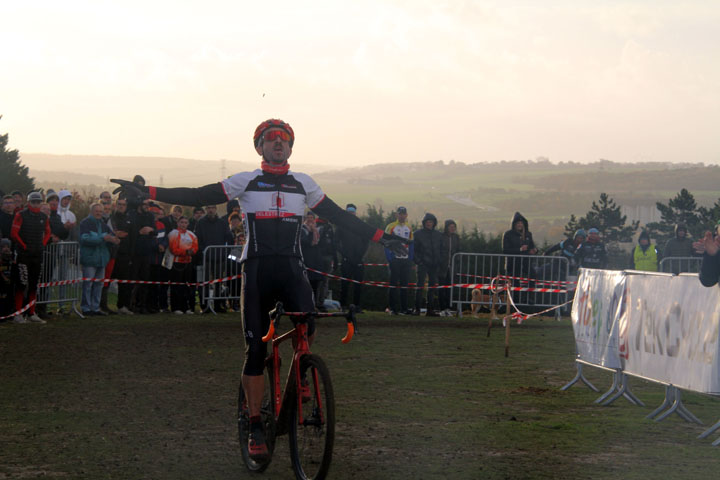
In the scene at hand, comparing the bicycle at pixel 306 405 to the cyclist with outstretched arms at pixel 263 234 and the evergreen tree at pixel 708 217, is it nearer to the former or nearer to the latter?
the cyclist with outstretched arms at pixel 263 234

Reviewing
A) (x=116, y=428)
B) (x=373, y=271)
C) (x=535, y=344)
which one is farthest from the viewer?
(x=373, y=271)

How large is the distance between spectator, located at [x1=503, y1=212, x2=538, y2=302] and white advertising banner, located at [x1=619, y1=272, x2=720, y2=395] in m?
13.3

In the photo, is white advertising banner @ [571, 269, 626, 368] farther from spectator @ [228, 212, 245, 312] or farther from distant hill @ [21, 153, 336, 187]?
distant hill @ [21, 153, 336, 187]

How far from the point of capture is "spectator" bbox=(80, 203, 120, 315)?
19.7 metres

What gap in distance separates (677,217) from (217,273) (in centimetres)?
2214

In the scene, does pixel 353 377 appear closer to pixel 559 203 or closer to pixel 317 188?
pixel 317 188

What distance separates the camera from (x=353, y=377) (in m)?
12.3

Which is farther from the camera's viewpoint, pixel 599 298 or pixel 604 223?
pixel 604 223

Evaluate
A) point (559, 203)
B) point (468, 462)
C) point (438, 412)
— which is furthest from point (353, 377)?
point (559, 203)

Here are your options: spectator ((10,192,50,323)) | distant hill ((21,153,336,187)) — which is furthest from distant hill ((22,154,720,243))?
spectator ((10,192,50,323))

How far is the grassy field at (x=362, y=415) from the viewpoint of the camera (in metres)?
7.37

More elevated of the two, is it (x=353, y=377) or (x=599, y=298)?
(x=599, y=298)

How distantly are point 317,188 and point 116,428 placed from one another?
9.92 ft

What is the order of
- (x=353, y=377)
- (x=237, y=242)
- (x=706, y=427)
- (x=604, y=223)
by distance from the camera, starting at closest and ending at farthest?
(x=706, y=427)
(x=353, y=377)
(x=237, y=242)
(x=604, y=223)
